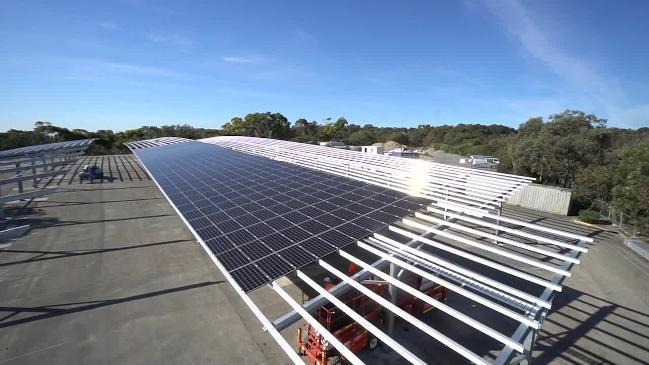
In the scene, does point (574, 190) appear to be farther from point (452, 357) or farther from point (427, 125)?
point (427, 125)

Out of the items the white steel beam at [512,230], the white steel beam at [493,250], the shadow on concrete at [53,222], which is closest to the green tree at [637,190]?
the white steel beam at [512,230]

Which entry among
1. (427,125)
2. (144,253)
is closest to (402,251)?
(144,253)

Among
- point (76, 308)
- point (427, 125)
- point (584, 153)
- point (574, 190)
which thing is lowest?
point (76, 308)

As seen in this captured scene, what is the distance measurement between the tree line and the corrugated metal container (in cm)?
111

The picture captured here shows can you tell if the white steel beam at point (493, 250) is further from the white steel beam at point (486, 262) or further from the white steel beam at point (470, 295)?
the white steel beam at point (470, 295)

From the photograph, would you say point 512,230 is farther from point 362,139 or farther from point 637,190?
point 362,139

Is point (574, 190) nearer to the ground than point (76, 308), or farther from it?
farther from it

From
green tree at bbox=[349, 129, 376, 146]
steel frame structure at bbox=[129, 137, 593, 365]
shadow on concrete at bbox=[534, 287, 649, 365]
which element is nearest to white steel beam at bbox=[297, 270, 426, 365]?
steel frame structure at bbox=[129, 137, 593, 365]

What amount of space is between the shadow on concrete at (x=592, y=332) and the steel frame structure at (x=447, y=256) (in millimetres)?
1604

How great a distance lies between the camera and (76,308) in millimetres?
11453

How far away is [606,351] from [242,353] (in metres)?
11.8

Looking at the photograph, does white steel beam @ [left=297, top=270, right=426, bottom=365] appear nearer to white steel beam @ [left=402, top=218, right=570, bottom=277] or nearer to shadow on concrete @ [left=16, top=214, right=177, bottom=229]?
white steel beam @ [left=402, top=218, right=570, bottom=277]

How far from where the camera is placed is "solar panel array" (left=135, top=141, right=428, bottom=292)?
733 centimetres

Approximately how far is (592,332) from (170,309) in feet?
51.0
